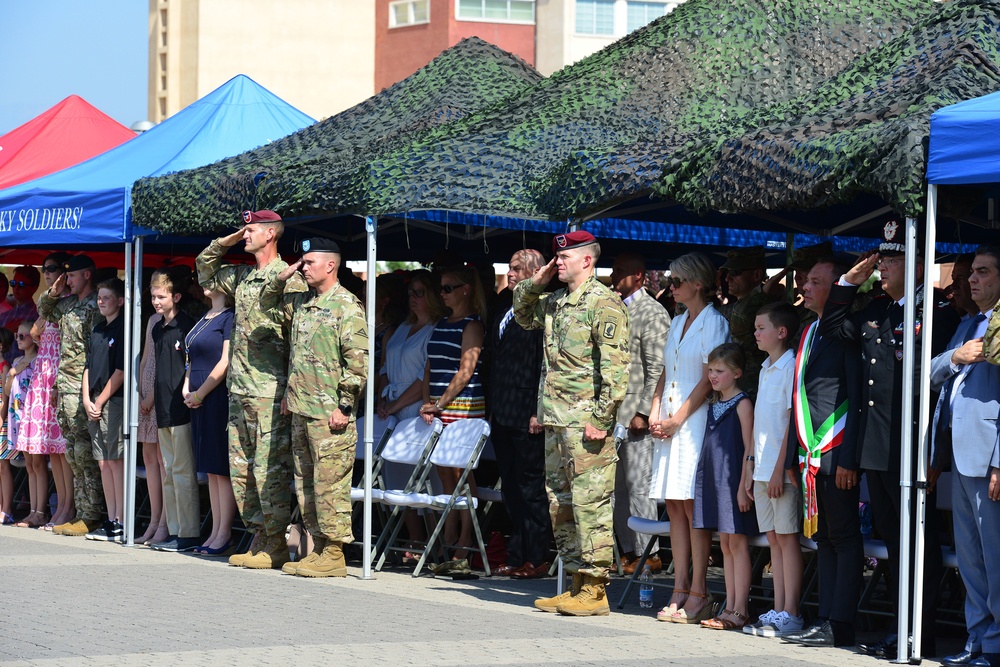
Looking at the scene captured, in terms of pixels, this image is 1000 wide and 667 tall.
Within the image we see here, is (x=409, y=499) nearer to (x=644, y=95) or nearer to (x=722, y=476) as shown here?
(x=722, y=476)

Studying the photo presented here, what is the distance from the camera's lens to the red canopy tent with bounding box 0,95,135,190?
603 inches

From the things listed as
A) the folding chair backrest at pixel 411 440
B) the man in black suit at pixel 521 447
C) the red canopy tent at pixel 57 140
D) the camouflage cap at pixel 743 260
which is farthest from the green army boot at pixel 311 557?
the red canopy tent at pixel 57 140

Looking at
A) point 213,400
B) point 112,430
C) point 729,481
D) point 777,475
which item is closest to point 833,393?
point 777,475

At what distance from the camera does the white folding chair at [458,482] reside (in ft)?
32.9

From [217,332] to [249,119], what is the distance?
3.08 m

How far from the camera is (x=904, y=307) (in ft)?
23.4

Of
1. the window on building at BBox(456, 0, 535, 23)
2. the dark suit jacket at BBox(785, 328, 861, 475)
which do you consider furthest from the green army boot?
the window on building at BBox(456, 0, 535, 23)

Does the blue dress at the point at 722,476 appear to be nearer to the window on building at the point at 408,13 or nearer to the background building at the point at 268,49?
the window on building at the point at 408,13

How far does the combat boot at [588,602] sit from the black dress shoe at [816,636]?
119 centimetres

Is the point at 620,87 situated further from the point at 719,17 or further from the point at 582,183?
the point at 582,183

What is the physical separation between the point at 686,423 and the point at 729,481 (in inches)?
18.0

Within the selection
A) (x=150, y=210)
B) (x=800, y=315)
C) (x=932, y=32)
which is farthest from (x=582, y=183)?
(x=150, y=210)

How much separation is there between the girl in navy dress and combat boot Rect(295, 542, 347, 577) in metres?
2.84

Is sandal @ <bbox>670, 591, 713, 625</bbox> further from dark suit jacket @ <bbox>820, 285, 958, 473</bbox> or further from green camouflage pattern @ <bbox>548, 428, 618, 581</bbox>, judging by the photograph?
dark suit jacket @ <bbox>820, 285, 958, 473</bbox>
